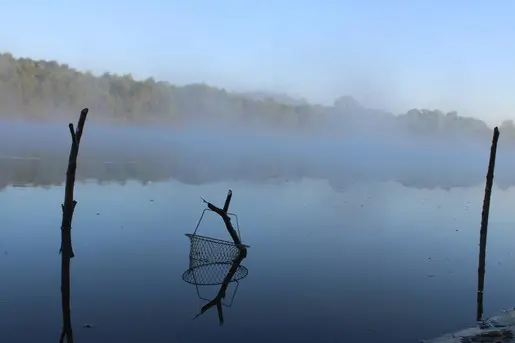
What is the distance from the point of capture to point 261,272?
9.76 m

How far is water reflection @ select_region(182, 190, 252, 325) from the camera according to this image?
8.47 meters

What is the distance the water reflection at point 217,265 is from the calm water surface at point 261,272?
230mm

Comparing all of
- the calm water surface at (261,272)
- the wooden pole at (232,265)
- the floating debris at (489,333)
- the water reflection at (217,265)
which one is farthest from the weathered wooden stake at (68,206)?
the floating debris at (489,333)

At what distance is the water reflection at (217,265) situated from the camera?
27.8 feet

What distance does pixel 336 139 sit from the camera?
5354 inches

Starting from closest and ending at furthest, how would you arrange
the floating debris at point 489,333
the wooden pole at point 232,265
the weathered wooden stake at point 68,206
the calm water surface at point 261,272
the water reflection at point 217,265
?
1. the weathered wooden stake at point 68,206
2. the floating debris at point 489,333
3. the calm water surface at point 261,272
4. the wooden pole at point 232,265
5. the water reflection at point 217,265

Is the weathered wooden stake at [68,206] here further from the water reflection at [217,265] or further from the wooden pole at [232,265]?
the water reflection at [217,265]

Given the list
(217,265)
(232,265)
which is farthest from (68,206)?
(217,265)

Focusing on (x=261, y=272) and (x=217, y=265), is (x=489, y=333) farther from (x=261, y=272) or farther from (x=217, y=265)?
(x=217, y=265)

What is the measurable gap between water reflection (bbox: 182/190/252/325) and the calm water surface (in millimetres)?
230

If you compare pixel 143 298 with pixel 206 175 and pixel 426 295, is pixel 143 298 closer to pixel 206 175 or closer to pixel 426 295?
pixel 426 295

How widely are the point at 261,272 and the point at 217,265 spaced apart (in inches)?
34.6

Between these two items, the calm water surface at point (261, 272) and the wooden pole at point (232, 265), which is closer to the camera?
the calm water surface at point (261, 272)

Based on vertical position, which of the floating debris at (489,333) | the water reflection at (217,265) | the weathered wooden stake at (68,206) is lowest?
the floating debris at (489,333)
